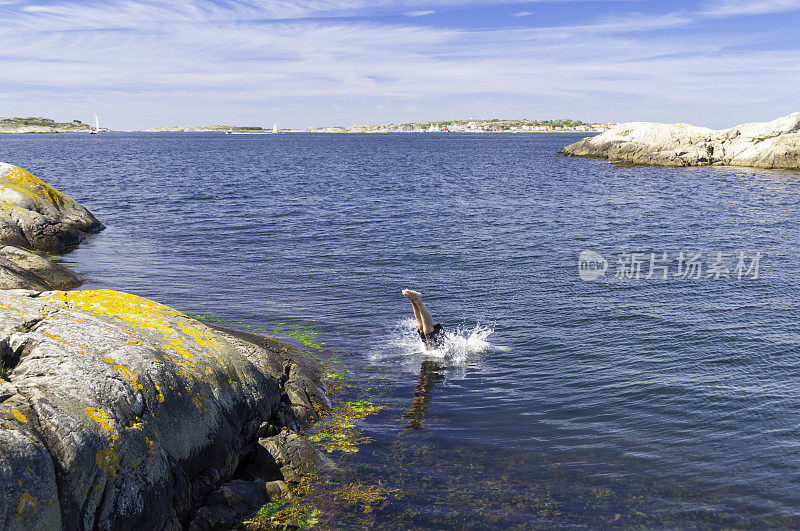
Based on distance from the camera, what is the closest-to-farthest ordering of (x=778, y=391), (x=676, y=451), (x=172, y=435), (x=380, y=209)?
(x=172, y=435), (x=676, y=451), (x=778, y=391), (x=380, y=209)

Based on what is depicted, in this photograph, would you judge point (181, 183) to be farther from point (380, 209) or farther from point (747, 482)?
point (747, 482)

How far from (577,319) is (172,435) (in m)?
14.7

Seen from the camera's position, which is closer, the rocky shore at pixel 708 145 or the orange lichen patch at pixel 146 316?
the orange lichen patch at pixel 146 316

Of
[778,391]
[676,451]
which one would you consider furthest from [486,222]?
[676,451]

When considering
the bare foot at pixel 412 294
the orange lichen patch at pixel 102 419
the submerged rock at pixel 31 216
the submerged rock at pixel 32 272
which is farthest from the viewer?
the submerged rock at pixel 31 216

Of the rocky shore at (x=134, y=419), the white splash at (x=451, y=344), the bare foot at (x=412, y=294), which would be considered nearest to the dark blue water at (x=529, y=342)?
the white splash at (x=451, y=344)

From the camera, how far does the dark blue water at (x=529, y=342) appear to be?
10.2m

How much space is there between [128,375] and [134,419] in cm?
71

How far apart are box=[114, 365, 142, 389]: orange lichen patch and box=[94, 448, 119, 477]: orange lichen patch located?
1.18 m

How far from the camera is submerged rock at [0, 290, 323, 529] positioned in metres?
6.56

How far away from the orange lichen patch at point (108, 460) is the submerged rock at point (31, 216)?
2335cm

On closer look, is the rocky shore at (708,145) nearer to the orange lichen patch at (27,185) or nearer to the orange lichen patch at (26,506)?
the orange lichen patch at (27,185)

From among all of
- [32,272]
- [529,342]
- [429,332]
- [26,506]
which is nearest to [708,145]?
[529,342]

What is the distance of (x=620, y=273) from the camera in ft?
84.7
